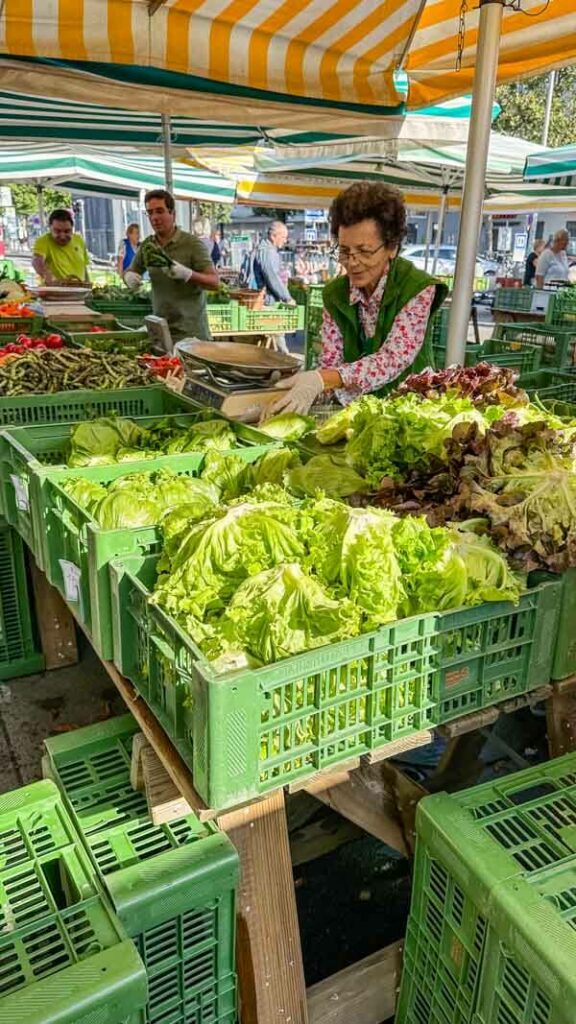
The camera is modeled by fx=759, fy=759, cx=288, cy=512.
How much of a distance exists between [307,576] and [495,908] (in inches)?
33.3

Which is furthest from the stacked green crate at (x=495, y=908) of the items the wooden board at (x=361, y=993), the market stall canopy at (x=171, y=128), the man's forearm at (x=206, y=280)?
the market stall canopy at (x=171, y=128)

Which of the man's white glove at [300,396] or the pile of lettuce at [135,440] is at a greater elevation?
the man's white glove at [300,396]

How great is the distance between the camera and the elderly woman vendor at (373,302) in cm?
344

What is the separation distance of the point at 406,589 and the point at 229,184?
14898mm

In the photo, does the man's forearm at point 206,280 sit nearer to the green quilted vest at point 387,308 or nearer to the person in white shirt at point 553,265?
the green quilted vest at point 387,308

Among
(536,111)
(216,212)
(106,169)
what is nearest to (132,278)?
(106,169)

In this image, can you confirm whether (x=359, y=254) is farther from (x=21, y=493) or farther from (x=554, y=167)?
(x=554, y=167)

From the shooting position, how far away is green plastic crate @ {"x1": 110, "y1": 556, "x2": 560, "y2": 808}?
63.1 inches

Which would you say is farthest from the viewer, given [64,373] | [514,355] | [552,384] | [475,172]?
[514,355]

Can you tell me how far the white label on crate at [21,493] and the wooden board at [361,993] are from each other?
1918mm

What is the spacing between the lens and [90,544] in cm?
213

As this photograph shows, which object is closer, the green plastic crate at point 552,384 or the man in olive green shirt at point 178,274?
the green plastic crate at point 552,384

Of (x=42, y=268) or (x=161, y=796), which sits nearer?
(x=161, y=796)

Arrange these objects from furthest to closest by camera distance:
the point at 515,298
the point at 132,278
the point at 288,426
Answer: the point at 515,298, the point at 132,278, the point at 288,426
